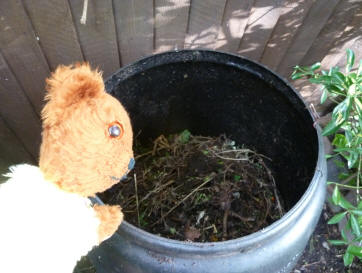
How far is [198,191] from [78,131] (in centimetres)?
73

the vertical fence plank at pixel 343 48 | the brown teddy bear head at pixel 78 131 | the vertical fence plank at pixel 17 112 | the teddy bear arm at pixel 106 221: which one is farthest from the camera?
the vertical fence plank at pixel 343 48

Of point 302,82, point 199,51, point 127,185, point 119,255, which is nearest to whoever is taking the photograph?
point 119,255

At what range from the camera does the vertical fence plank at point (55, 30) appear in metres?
0.96

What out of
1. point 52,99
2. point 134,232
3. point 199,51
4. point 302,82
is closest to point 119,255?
point 134,232

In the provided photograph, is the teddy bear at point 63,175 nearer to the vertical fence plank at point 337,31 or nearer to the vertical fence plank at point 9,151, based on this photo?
the vertical fence plank at point 9,151

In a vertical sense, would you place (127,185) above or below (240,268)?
below

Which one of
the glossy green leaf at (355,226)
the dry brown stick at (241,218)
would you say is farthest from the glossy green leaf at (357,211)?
the dry brown stick at (241,218)

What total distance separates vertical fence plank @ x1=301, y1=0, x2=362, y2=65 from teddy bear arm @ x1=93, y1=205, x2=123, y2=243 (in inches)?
42.9

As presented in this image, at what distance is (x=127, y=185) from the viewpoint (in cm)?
127

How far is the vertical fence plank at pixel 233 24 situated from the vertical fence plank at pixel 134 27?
0.88 feet

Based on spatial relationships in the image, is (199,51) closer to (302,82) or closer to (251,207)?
(251,207)

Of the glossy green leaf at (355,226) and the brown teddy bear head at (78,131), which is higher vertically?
the brown teddy bear head at (78,131)

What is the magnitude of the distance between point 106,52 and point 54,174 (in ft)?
2.07

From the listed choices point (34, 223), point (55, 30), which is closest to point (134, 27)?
point (55, 30)
